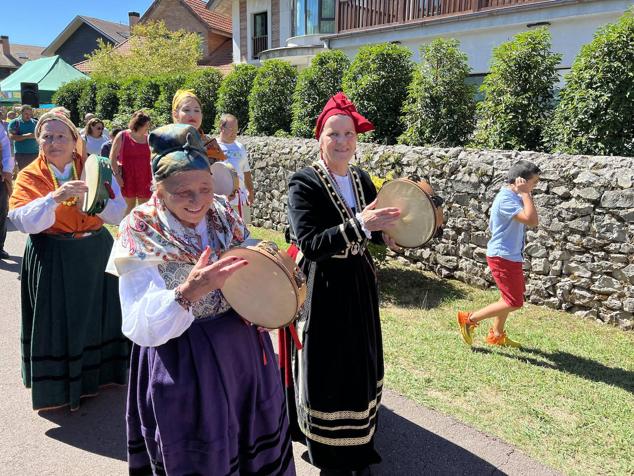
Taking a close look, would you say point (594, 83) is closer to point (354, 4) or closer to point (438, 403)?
point (438, 403)

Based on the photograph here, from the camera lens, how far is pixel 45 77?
65.5 feet

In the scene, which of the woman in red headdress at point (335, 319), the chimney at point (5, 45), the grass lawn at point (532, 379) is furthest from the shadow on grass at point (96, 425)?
the chimney at point (5, 45)

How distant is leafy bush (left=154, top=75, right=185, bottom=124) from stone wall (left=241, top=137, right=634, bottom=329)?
8.49 m

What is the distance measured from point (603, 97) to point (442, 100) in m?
2.33

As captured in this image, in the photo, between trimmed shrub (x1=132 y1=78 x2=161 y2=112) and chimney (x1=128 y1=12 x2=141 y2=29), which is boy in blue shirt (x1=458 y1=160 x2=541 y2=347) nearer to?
trimmed shrub (x1=132 y1=78 x2=161 y2=112)

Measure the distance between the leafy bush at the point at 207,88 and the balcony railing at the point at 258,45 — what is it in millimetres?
8665

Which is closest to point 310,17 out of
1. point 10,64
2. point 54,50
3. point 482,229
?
point 482,229

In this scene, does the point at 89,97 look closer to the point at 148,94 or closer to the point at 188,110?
the point at 148,94

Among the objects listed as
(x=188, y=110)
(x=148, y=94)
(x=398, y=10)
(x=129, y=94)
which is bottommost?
(x=188, y=110)

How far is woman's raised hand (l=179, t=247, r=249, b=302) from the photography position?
1867 mm

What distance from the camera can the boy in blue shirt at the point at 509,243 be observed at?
14.9 feet

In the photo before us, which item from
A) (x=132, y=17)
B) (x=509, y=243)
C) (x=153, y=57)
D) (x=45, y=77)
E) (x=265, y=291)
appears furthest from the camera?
(x=132, y=17)

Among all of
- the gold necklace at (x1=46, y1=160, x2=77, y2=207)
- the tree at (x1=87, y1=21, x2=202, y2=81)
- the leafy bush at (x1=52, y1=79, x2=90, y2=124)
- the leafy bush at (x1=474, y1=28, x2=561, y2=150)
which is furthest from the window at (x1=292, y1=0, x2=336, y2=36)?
the gold necklace at (x1=46, y1=160, x2=77, y2=207)

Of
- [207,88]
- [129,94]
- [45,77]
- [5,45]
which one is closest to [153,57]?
[45,77]
